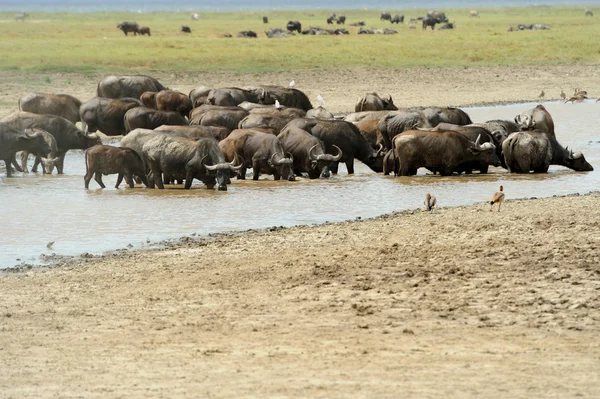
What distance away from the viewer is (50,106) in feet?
84.4

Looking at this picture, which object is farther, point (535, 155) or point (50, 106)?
point (50, 106)

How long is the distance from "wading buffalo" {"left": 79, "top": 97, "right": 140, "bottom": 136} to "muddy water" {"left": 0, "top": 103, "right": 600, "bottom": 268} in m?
3.64

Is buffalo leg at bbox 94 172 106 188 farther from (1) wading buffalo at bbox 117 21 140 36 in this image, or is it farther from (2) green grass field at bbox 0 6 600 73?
(1) wading buffalo at bbox 117 21 140 36

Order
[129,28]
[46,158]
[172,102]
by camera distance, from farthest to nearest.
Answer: [129,28], [172,102], [46,158]

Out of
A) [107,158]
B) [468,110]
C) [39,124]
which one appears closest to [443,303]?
[107,158]

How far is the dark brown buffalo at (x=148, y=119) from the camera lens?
22766 mm

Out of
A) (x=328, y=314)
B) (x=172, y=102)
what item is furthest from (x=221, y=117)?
(x=328, y=314)

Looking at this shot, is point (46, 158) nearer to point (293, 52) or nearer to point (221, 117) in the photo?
point (221, 117)

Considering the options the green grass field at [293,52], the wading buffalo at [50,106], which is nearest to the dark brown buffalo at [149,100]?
the wading buffalo at [50,106]

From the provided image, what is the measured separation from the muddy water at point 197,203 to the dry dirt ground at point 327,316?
1.43 metres

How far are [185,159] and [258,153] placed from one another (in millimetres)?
1441

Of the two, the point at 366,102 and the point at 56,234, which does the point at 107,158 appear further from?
the point at 366,102

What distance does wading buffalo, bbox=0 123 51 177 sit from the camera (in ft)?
66.0

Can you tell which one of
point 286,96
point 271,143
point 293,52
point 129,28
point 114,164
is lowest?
point 129,28
